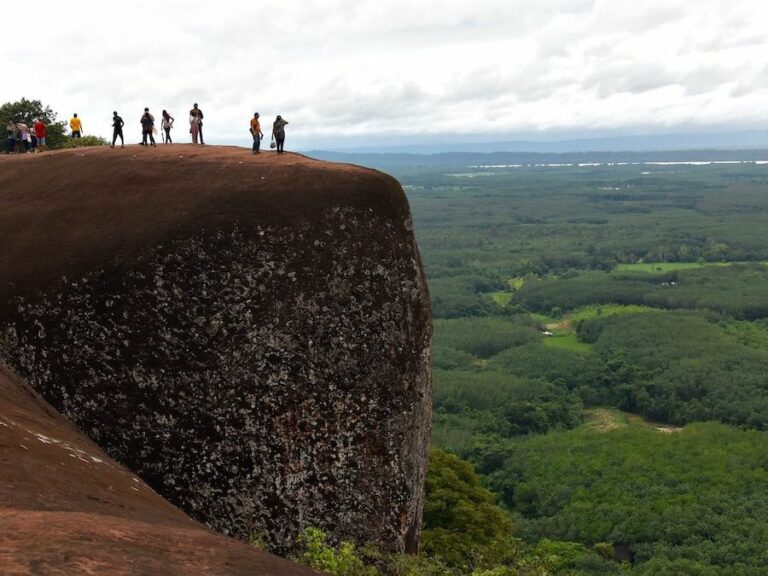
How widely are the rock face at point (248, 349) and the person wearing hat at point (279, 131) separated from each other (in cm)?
464

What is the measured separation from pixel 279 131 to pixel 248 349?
957 centimetres

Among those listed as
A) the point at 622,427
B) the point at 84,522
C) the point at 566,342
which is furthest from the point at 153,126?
the point at 566,342

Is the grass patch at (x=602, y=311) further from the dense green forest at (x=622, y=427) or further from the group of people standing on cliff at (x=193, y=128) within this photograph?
the group of people standing on cliff at (x=193, y=128)

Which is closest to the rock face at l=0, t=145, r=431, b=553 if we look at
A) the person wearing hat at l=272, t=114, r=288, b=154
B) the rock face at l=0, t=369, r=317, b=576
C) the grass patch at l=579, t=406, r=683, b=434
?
the rock face at l=0, t=369, r=317, b=576

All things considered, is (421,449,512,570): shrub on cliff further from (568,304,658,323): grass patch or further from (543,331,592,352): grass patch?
(568,304,658,323): grass patch

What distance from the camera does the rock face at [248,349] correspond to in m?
20.0

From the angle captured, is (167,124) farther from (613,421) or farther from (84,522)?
(613,421)

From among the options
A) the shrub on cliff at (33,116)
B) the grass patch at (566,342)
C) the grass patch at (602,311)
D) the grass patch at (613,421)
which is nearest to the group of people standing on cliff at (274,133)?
the shrub on cliff at (33,116)

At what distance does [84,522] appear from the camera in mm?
11164

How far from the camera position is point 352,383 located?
20.6 meters

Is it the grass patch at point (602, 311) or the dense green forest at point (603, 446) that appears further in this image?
the grass patch at point (602, 311)

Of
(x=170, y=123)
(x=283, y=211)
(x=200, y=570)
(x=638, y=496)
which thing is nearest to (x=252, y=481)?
(x=283, y=211)

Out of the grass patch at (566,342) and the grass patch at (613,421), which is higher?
the grass patch at (566,342)

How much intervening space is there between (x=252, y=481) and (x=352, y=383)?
3662 mm
